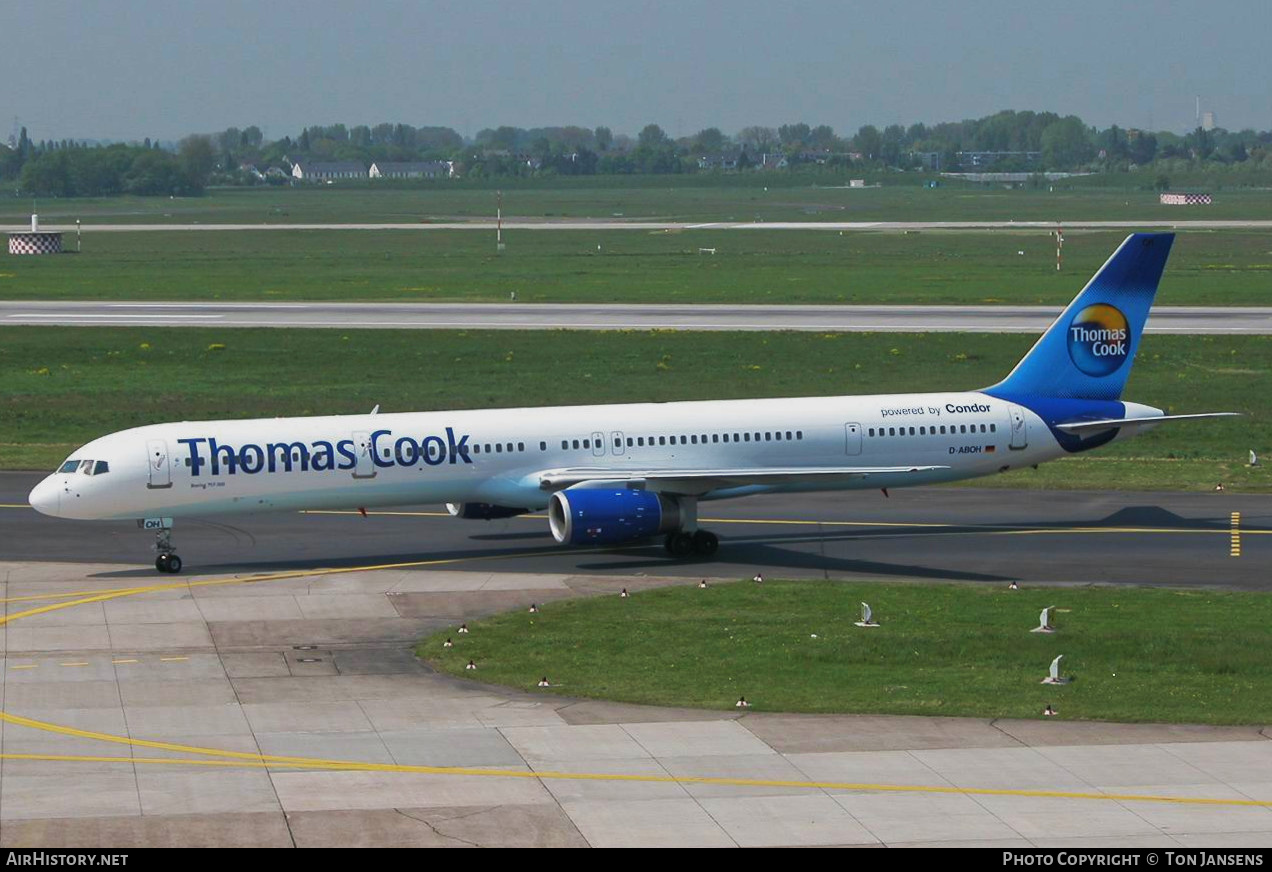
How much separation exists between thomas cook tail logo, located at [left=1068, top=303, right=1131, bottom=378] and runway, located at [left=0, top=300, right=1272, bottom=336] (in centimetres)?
4124

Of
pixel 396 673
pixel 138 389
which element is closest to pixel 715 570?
pixel 396 673

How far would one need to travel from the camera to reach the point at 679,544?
46062 mm

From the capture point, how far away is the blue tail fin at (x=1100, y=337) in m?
A: 51.1

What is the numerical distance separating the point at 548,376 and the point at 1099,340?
32.6 metres

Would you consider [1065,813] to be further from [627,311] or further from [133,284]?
[133,284]

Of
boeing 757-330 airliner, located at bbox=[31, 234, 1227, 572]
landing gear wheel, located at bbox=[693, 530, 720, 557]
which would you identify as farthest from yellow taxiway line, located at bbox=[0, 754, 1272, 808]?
landing gear wheel, located at bbox=[693, 530, 720, 557]

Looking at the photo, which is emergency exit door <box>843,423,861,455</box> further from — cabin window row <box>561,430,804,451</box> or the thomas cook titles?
the thomas cook titles

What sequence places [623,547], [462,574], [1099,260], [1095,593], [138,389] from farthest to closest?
[1099,260] < [138,389] < [623,547] < [462,574] < [1095,593]

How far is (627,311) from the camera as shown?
106 metres

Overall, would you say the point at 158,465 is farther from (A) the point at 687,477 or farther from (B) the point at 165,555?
(A) the point at 687,477

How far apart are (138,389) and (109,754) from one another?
5053 centimetres

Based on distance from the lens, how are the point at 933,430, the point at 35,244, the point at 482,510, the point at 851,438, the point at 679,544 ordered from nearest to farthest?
the point at 679,544 → the point at 482,510 → the point at 851,438 → the point at 933,430 → the point at 35,244

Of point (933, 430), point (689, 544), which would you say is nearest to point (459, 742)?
point (689, 544)

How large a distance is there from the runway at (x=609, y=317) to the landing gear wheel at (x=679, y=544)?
161 ft
